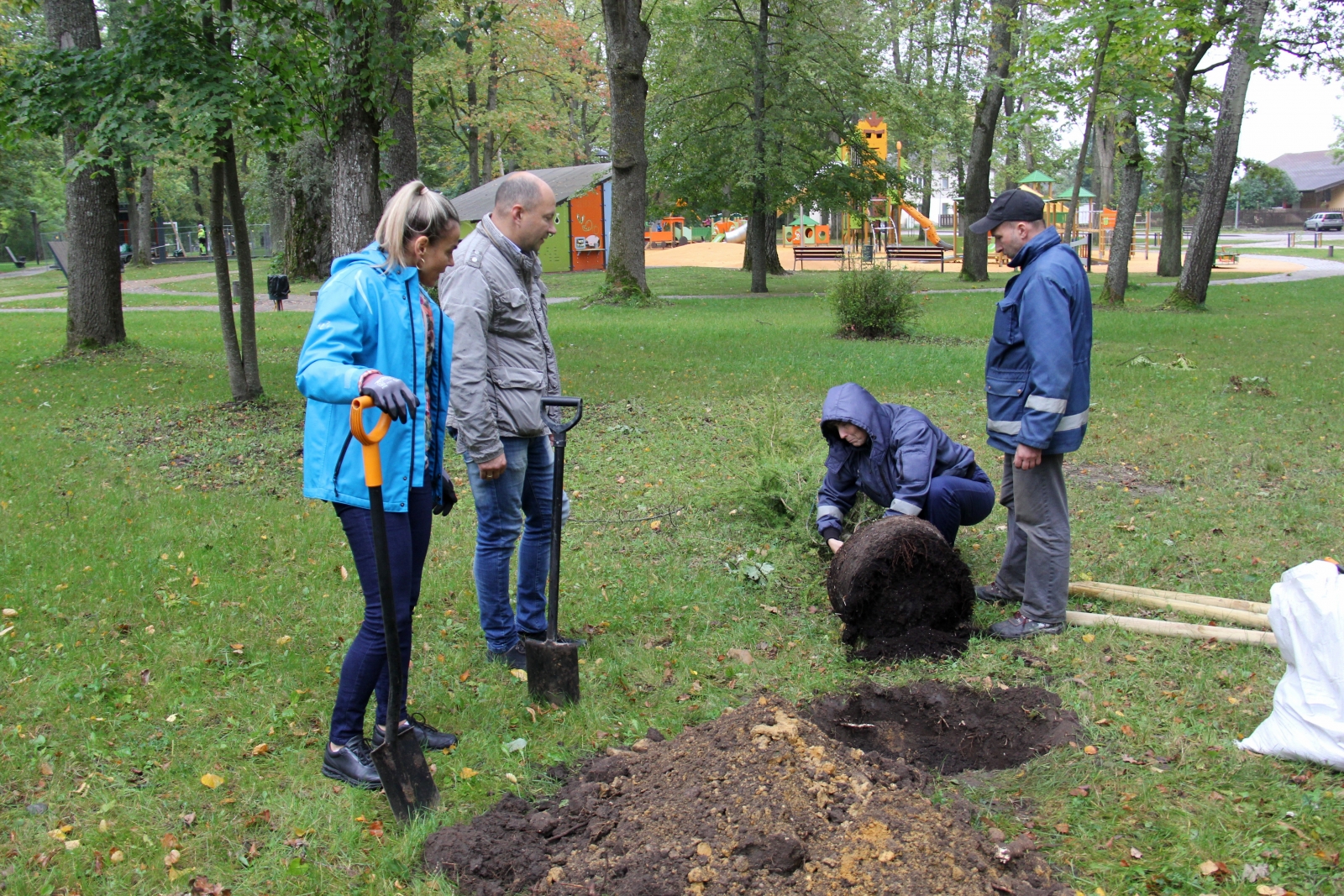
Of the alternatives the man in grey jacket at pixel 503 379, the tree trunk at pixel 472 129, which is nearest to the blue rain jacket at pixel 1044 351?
the man in grey jacket at pixel 503 379

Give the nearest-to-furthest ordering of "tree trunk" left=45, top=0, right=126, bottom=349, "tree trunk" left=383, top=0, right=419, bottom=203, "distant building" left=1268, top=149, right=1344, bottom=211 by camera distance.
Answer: "tree trunk" left=383, top=0, right=419, bottom=203, "tree trunk" left=45, top=0, right=126, bottom=349, "distant building" left=1268, top=149, right=1344, bottom=211

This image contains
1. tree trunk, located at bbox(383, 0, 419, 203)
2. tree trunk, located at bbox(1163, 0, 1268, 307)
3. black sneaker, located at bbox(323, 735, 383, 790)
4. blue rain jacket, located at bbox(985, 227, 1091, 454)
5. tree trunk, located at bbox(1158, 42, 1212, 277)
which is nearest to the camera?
black sneaker, located at bbox(323, 735, 383, 790)

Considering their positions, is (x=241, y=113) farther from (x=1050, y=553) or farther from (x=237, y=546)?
(x=1050, y=553)

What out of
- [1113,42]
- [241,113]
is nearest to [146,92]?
[241,113]

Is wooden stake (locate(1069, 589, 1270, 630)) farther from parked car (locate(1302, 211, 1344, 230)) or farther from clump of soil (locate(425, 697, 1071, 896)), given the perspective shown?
parked car (locate(1302, 211, 1344, 230))

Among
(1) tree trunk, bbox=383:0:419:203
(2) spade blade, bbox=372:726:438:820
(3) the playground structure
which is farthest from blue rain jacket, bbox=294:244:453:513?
(3) the playground structure

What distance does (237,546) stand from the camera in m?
5.74

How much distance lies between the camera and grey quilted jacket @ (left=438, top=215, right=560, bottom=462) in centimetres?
375

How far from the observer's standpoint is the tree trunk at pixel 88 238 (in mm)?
12055

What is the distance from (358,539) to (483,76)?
34317 mm

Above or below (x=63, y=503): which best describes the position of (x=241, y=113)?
above

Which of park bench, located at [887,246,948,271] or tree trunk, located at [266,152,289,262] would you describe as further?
park bench, located at [887,246,948,271]

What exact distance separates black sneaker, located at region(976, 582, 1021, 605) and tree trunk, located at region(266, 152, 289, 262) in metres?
23.5

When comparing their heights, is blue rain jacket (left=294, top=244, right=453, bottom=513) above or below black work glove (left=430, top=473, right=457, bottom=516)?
above
